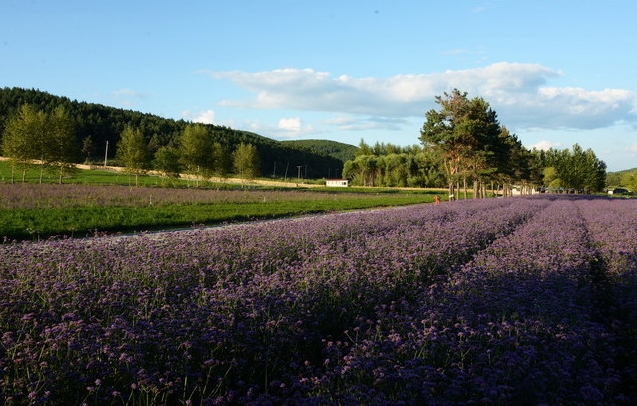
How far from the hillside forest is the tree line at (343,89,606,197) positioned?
0.30 ft

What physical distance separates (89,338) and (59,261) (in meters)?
3.54

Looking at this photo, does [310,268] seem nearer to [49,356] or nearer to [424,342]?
[424,342]

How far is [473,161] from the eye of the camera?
47625mm

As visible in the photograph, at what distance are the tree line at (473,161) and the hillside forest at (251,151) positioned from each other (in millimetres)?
93

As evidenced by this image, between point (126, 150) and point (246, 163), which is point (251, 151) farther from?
point (126, 150)

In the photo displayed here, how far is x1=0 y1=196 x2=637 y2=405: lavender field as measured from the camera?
3750 mm

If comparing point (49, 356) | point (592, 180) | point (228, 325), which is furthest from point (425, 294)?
point (592, 180)

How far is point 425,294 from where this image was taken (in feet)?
22.0

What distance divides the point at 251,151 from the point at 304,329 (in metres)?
70.4

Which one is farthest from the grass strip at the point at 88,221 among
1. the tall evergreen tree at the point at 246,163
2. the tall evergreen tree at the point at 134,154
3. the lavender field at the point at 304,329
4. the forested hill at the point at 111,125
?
the forested hill at the point at 111,125

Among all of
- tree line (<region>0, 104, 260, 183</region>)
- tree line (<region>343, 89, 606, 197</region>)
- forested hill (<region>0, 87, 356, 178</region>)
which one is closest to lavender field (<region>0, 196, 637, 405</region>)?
tree line (<region>343, 89, 606, 197</region>)

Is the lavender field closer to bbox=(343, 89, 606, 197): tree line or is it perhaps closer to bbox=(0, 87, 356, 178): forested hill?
bbox=(343, 89, 606, 197): tree line

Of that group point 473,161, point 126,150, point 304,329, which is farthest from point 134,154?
Result: point 304,329

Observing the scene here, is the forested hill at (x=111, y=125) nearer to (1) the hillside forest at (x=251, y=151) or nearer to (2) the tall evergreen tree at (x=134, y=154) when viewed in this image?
(1) the hillside forest at (x=251, y=151)
